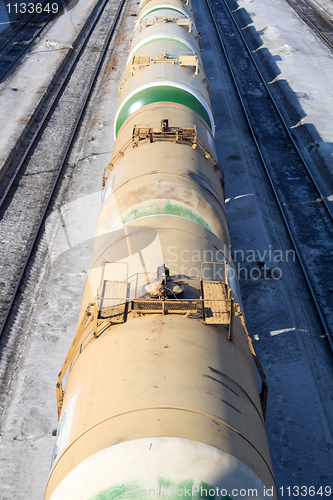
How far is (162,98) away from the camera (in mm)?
10805

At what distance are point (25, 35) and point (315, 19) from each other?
23092 mm

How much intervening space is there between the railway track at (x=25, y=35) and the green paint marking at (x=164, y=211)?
2081cm

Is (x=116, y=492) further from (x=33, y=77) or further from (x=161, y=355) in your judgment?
(x=33, y=77)

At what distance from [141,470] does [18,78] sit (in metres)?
25.0

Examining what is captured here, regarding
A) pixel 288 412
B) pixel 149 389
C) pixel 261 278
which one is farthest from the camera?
pixel 261 278

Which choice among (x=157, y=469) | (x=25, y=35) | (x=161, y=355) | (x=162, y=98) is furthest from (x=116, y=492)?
(x=25, y=35)

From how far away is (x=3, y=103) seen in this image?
21.4 metres

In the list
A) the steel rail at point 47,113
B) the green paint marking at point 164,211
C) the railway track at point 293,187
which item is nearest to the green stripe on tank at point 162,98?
the green paint marking at point 164,211

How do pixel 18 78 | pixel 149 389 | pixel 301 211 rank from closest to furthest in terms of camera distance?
pixel 149 389 → pixel 301 211 → pixel 18 78

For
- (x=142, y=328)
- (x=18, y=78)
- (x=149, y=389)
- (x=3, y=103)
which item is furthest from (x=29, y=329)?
(x=18, y=78)

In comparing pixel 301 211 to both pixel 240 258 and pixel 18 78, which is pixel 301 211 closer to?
pixel 240 258

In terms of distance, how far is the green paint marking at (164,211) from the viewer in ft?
25.2

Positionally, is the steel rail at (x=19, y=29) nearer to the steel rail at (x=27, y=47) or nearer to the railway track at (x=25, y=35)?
the railway track at (x=25, y=35)

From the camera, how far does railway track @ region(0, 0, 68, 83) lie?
86.3 feet
